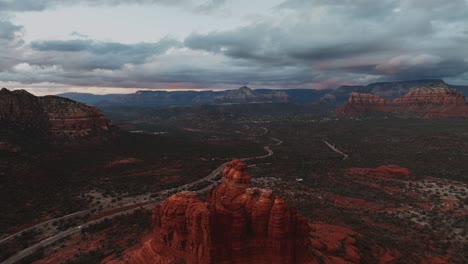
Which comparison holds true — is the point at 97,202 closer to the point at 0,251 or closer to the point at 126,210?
the point at 126,210

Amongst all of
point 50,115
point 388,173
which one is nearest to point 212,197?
point 388,173

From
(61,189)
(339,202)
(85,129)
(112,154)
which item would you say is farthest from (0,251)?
(85,129)

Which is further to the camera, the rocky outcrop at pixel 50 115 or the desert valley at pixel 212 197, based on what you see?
the rocky outcrop at pixel 50 115

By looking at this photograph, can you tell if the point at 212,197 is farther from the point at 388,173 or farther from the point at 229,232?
the point at 388,173

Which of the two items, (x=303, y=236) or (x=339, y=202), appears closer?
(x=303, y=236)

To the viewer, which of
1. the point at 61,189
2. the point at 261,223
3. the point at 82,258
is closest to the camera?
the point at 261,223

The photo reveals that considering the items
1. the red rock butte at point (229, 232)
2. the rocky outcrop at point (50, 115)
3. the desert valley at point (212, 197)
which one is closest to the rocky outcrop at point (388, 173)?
the desert valley at point (212, 197)

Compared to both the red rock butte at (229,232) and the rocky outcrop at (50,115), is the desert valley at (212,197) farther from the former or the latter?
the rocky outcrop at (50,115)
